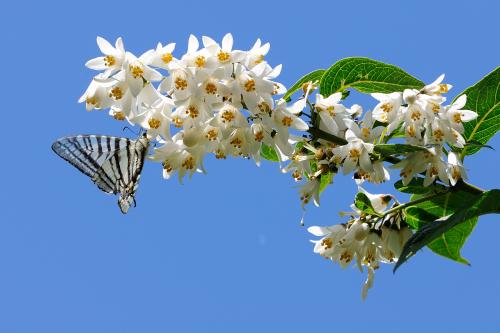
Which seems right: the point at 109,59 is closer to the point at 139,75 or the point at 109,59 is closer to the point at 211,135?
the point at 139,75

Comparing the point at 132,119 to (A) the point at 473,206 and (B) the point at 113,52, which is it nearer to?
(B) the point at 113,52

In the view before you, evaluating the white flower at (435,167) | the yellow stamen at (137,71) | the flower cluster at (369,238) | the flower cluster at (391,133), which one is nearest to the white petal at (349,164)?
the flower cluster at (391,133)

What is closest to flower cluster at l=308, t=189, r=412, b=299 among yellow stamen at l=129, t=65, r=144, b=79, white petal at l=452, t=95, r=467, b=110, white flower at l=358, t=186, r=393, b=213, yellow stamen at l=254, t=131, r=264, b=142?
white flower at l=358, t=186, r=393, b=213

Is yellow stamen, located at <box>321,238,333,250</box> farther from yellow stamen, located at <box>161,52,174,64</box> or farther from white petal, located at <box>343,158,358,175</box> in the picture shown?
yellow stamen, located at <box>161,52,174,64</box>

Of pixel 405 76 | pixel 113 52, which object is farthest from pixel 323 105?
pixel 113 52

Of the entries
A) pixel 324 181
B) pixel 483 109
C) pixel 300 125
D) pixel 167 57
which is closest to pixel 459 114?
pixel 483 109

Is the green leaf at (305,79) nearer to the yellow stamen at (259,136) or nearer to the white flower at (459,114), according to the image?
the yellow stamen at (259,136)
